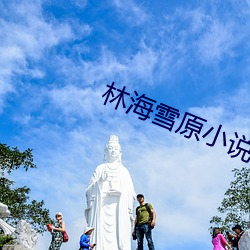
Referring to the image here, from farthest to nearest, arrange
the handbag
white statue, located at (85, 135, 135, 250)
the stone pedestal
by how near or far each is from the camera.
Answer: white statue, located at (85, 135, 135, 250), the stone pedestal, the handbag

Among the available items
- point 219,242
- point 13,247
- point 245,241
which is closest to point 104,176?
point 13,247

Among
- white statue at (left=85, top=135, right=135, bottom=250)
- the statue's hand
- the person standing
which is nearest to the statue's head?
white statue at (left=85, top=135, right=135, bottom=250)

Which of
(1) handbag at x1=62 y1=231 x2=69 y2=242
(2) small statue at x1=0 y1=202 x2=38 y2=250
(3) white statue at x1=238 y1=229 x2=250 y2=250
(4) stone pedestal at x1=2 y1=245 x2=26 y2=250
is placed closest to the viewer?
(3) white statue at x1=238 y1=229 x2=250 y2=250

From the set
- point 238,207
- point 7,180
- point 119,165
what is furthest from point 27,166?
point 238,207

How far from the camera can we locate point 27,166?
69.9 feet

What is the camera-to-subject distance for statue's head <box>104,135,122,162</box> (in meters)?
14.7

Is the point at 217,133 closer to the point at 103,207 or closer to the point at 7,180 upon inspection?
the point at 103,207

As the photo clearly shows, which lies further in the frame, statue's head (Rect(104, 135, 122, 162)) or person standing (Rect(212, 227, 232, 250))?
statue's head (Rect(104, 135, 122, 162))

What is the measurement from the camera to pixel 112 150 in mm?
14719

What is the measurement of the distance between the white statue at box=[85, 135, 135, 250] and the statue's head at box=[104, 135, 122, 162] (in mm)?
282

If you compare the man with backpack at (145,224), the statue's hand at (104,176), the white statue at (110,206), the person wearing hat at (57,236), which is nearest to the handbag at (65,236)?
the person wearing hat at (57,236)

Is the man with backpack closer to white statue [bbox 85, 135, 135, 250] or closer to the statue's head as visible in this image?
white statue [bbox 85, 135, 135, 250]

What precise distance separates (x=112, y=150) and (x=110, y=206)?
1.77 m

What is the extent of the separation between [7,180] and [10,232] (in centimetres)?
958
